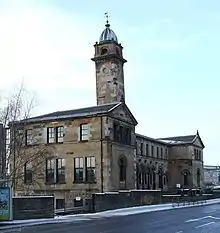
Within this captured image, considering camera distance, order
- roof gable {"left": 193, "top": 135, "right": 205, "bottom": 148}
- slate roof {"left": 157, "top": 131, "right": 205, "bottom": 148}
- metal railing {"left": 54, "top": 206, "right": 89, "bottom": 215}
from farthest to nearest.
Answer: roof gable {"left": 193, "top": 135, "right": 205, "bottom": 148} < slate roof {"left": 157, "top": 131, "right": 205, "bottom": 148} < metal railing {"left": 54, "top": 206, "right": 89, "bottom": 215}

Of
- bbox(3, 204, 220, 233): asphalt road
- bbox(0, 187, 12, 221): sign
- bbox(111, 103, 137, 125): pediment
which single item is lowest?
bbox(3, 204, 220, 233): asphalt road

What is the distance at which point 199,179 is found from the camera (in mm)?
97812

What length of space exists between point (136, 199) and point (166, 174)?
1647 inches

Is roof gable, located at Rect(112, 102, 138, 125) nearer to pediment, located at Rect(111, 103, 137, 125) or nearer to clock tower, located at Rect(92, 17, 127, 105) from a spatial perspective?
pediment, located at Rect(111, 103, 137, 125)

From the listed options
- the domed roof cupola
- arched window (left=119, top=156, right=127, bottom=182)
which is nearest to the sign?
arched window (left=119, top=156, right=127, bottom=182)

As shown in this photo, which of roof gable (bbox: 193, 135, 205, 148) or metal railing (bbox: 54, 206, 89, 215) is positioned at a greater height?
roof gable (bbox: 193, 135, 205, 148)

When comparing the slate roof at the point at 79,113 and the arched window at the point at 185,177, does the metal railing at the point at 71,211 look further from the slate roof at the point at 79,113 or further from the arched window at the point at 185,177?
the arched window at the point at 185,177

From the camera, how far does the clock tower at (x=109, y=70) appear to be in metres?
69.0

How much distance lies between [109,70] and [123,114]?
47.6ft

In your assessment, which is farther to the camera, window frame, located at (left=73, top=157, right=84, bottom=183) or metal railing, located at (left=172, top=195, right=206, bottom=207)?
metal railing, located at (left=172, top=195, right=206, bottom=207)

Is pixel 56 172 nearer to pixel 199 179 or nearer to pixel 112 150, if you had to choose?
pixel 112 150

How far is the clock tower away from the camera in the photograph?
69.0 meters

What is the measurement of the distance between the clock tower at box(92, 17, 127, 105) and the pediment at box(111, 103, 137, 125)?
10534 mm

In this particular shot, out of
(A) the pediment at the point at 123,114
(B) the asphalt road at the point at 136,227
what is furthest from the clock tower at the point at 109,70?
(B) the asphalt road at the point at 136,227
